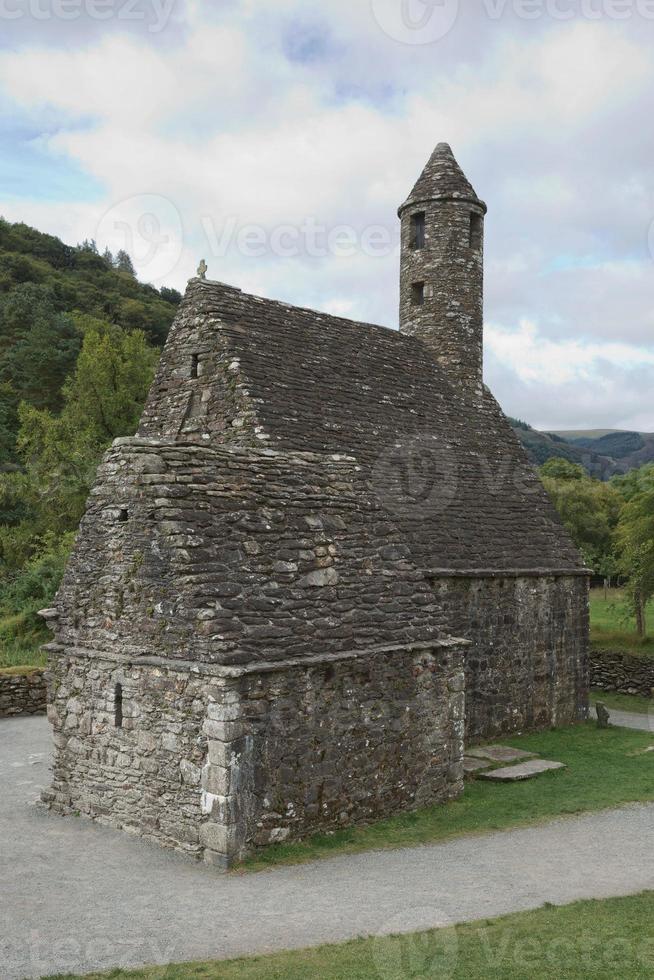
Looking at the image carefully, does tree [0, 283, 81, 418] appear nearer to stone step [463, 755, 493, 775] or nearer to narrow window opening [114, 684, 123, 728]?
stone step [463, 755, 493, 775]

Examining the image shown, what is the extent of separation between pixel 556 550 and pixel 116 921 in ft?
43.6

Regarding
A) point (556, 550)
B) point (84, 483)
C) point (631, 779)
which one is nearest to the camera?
point (631, 779)

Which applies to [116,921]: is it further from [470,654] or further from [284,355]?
[284,355]

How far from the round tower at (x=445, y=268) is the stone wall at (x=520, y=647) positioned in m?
5.77

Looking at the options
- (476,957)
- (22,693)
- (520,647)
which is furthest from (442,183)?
(476,957)

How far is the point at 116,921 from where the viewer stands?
25.8 ft

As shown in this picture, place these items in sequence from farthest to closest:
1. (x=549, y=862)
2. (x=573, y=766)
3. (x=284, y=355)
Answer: (x=284, y=355) → (x=573, y=766) → (x=549, y=862)

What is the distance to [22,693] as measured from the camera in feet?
63.9

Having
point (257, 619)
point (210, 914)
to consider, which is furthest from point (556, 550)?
point (210, 914)

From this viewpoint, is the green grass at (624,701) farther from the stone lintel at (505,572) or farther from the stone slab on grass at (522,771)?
the stone slab on grass at (522,771)

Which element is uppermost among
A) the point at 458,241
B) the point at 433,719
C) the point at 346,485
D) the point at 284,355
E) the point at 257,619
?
the point at 458,241

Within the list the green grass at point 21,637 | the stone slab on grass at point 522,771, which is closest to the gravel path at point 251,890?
the stone slab on grass at point 522,771

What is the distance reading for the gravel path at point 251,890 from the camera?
24.4 ft

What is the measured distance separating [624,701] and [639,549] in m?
5.13
